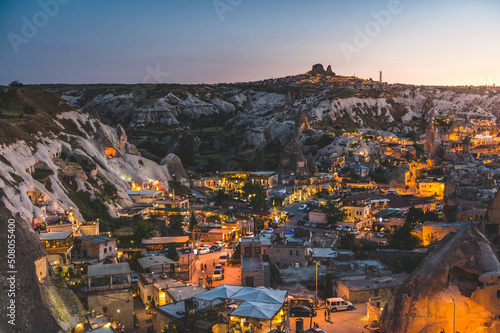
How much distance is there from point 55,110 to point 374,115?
253ft

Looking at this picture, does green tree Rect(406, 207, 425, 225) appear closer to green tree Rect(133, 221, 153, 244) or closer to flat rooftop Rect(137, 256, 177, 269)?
green tree Rect(133, 221, 153, 244)

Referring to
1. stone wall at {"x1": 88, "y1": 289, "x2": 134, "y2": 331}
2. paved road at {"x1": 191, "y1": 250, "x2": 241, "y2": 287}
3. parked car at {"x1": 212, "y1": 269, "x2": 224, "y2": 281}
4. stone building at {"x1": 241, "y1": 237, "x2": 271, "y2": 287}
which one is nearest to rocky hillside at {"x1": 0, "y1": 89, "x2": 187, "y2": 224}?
stone wall at {"x1": 88, "y1": 289, "x2": 134, "y2": 331}

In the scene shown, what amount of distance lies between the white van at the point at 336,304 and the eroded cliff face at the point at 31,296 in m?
9.97

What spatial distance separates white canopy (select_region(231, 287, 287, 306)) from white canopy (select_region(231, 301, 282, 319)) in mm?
402

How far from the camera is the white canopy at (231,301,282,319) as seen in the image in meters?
15.4

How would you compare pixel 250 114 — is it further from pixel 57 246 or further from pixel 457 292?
pixel 457 292

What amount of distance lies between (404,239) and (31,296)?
25598 millimetres

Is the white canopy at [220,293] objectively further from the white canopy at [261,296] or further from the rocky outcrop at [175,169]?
the rocky outcrop at [175,169]

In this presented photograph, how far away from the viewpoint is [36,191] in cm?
3039

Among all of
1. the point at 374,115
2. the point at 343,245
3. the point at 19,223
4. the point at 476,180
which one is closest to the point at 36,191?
the point at 19,223

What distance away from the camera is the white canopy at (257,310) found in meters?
15.4

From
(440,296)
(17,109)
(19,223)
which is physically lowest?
(440,296)

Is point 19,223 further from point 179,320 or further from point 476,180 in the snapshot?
point 476,180

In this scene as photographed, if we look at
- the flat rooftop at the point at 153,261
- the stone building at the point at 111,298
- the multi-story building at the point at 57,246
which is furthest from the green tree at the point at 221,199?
the stone building at the point at 111,298
